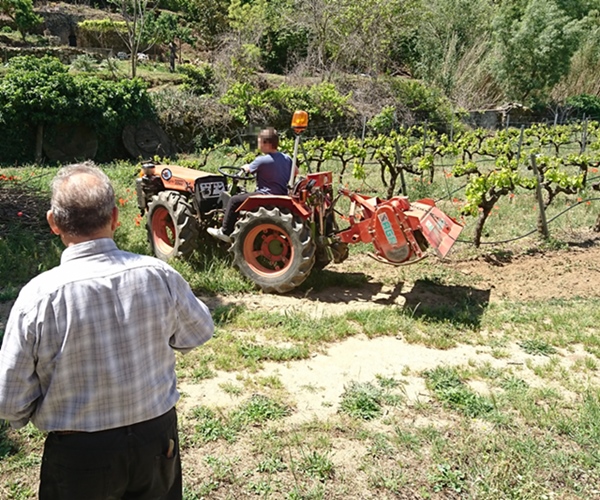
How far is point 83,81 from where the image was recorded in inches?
552

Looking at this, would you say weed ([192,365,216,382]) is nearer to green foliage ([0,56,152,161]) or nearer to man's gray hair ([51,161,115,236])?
man's gray hair ([51,161,115,236])

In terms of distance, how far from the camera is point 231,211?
18.6ft

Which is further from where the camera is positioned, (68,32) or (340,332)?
(68,32)

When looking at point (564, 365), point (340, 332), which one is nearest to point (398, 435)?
point (340, 332)

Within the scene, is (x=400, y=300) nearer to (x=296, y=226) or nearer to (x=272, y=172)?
(x=296, y=226)

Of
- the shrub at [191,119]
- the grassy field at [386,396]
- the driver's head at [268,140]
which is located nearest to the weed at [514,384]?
the grassy field at [386,396]

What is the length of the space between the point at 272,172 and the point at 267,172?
0.05 meters

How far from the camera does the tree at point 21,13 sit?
2273 centimetres

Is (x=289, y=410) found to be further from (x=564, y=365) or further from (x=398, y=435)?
(x=564, y=365)

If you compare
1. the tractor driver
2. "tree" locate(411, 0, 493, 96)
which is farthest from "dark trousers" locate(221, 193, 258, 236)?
"tree" locate(411, 0, 493, 96)

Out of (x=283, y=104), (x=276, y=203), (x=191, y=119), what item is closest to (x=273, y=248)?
(x=276, y=203)

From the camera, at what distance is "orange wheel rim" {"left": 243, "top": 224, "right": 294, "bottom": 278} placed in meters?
5.56

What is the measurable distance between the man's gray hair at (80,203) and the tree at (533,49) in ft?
85.6

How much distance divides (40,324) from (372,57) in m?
22.5
